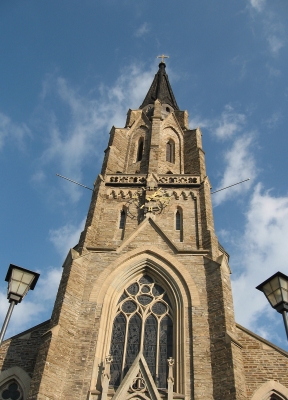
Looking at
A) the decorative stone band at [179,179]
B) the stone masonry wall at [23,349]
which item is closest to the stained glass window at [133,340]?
the stone masonry wall at [23,349]

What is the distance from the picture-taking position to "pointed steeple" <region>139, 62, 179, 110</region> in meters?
34.0

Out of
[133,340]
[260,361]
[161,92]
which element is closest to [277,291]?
[260,361]

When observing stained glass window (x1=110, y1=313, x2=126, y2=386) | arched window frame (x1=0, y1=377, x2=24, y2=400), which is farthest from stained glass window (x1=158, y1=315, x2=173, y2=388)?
arched window frame (x1=0, y1=377, x2=24, y2=400)

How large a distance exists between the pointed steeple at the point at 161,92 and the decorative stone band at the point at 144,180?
12.7 meters

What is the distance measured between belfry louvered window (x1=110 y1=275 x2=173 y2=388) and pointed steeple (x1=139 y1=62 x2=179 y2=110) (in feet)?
66.5

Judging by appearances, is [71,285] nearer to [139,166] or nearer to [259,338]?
[259,338]

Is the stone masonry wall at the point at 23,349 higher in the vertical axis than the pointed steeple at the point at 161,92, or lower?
lower

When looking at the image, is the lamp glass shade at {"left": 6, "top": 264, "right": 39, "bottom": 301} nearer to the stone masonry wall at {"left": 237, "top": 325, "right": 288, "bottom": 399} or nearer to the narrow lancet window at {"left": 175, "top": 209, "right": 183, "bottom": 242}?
the stone masonry wall at {"left": 237, "top": 325, "right": 288, "bottom": 399}

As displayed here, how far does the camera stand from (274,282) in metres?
9.86

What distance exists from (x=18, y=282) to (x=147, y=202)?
34.4 ft

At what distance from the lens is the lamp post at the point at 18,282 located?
391 inches

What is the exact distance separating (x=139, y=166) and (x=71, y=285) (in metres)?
10.8

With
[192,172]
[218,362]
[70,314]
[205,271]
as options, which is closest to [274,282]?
[218,362]

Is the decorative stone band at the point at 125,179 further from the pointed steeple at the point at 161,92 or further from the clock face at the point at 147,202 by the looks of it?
the pointed steeple at the point at 161,92
